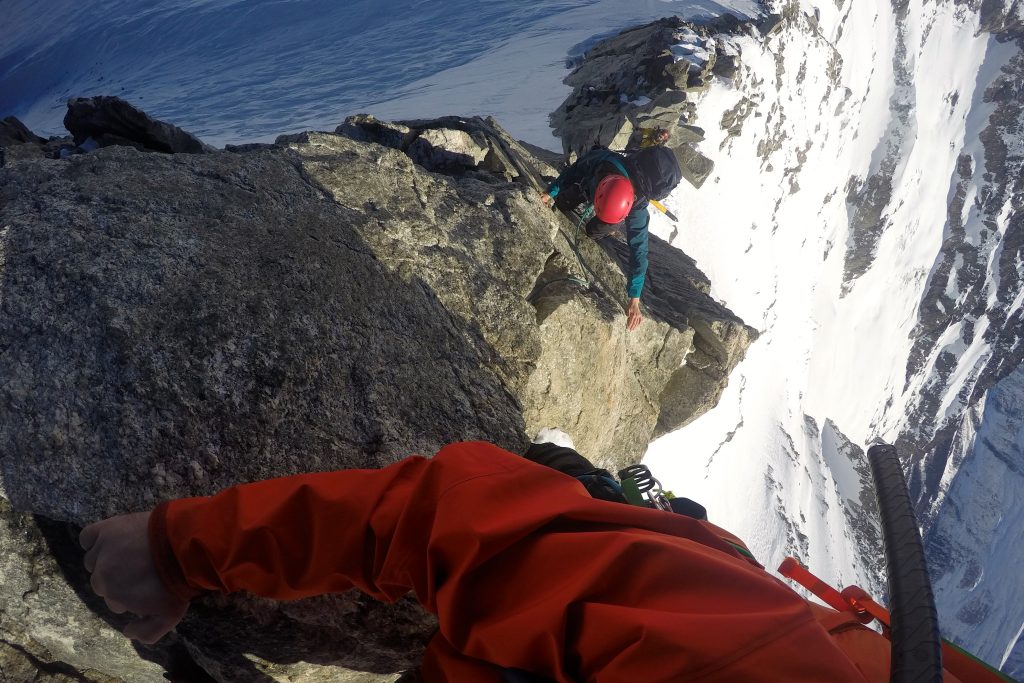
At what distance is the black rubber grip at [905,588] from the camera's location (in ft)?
3.63

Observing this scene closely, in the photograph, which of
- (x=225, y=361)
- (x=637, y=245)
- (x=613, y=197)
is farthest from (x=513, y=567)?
(x=637, y=245)

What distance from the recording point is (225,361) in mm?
2117

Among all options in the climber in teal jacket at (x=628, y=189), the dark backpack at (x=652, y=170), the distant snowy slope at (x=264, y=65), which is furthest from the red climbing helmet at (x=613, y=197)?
the distant snowy slope at (x=264, y=65)

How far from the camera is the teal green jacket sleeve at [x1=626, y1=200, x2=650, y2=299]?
497 cm

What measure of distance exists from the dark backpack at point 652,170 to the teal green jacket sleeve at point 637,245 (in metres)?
0.17

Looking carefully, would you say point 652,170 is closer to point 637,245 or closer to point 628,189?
point 628,189

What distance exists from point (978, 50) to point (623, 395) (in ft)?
224

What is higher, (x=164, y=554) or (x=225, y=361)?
(x=225, y=361)

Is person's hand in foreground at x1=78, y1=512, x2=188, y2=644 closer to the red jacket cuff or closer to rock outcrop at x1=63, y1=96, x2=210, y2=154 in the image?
the red jacket cuff

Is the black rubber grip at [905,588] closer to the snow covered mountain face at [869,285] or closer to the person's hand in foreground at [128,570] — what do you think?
the person's hand in foreground at [128,570]

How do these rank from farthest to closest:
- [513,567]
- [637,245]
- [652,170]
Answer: [637,245], [652,170], [513,567]

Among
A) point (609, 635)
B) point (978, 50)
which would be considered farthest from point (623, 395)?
point (978, 50)

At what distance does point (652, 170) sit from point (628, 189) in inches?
14.5

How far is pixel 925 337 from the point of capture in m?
51.0
